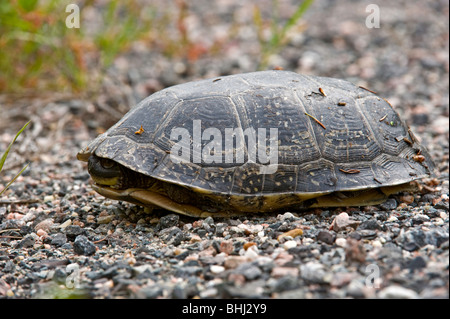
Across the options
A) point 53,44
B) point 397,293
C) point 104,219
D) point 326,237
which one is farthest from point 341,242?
point 53,44

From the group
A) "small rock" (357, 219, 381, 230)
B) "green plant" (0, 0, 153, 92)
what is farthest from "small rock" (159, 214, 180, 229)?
"green plant" (0, 0, 153, 92)

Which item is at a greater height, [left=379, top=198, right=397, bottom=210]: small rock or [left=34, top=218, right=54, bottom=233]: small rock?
[left=379, top=198, right=397, bottom=210]: small rock

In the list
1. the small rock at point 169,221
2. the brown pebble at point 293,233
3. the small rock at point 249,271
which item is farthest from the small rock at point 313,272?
the small rock at point 169,221

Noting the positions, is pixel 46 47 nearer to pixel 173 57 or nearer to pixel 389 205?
pixel 173 57

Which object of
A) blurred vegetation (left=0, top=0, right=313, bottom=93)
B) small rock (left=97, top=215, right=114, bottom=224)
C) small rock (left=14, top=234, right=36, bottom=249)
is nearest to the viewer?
small rock (left=14, top=234, right=36, bottom=249)

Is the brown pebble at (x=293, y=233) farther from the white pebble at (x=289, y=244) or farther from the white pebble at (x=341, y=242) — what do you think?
the white pebble at (x=341, y=242)

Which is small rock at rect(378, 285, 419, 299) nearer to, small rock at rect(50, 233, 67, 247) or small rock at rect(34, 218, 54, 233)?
small rock at rect(50, 233, 67, 247)

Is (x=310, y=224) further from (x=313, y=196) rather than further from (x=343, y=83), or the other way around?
(x=343, y=83)
